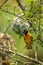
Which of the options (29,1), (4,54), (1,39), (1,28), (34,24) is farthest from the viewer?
(1,28)

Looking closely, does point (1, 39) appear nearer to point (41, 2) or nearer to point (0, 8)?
point (0, 8)

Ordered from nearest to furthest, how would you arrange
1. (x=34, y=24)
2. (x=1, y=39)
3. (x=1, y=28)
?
(x=34, y=24)
(x=1, y=39)
(x=1, y=28)

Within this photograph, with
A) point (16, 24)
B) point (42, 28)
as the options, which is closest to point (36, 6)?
point (42, 28)

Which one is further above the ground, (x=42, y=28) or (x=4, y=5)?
(x=4, y=5)

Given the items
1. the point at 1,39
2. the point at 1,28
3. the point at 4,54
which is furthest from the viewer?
the point at 1,28

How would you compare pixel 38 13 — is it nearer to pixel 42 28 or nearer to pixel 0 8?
pixel 42 28

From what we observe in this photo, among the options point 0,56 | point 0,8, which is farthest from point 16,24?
point 0,8

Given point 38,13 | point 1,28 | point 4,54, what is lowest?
point 4,54

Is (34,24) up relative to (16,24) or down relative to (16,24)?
down

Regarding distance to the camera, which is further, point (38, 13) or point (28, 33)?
point (28, 33)
